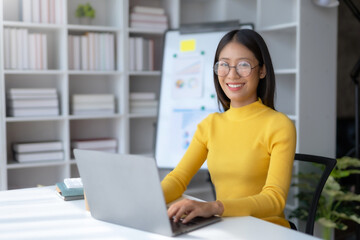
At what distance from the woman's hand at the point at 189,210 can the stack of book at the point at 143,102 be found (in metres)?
2.42

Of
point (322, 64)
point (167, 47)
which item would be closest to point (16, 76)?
point (167, 47)

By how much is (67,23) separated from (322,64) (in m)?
1.89

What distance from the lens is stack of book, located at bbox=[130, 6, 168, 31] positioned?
3598mm

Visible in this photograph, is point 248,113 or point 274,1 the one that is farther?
point 274,1

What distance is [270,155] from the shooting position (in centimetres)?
156

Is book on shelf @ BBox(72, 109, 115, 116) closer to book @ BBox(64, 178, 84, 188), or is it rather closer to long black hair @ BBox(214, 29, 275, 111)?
book @ BBox(64, 178, 84, 188)

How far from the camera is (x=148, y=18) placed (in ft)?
12.0

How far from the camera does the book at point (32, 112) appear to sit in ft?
10.5

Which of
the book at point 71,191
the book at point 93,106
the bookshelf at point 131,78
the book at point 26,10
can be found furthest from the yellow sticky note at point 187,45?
the book at point 71,191

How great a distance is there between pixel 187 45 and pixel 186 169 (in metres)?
1.88

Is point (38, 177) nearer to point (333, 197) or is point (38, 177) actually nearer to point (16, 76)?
point (16, 76)

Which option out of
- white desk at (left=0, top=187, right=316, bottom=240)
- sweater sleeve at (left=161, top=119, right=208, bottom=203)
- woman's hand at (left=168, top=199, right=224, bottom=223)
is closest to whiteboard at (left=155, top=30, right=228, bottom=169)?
sweater sleeve at (left=161, top=119, right=208, bottom=203)

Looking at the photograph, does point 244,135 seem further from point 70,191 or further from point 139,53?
point 139,53

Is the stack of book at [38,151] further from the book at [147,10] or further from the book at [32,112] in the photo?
the book at [147,10]
